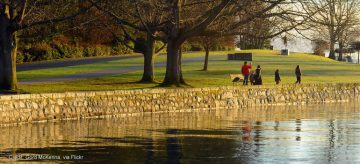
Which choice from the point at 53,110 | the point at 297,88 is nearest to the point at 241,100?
the point at 297,88

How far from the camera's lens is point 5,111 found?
3098 centimetres

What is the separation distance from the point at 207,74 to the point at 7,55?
23898 mm

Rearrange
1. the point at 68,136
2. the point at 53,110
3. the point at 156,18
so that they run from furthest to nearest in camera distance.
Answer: the point at 156,18 → the point at 53,110 → the point at 68,136

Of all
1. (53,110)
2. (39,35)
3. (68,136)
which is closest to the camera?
(68,136)

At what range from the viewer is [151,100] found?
127 feet

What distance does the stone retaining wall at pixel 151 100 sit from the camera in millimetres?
32344

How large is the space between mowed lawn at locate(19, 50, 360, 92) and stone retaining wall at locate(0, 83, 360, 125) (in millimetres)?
4358

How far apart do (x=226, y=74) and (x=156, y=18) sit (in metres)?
15.0

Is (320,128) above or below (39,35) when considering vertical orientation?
below

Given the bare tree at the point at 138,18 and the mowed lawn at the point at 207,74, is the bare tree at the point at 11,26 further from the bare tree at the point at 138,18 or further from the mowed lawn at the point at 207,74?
the bare tree at the point at 138,18

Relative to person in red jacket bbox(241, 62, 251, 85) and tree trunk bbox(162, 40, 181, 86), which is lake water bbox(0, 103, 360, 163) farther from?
person in red jacket bbox(241, 62, 251, 85)

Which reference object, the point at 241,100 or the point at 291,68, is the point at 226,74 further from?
the point at 241,100

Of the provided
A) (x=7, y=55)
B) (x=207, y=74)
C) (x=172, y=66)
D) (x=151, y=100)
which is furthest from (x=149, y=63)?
(x=7, y=55)

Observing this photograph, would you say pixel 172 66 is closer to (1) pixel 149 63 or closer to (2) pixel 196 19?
(2) pixel 196 19
